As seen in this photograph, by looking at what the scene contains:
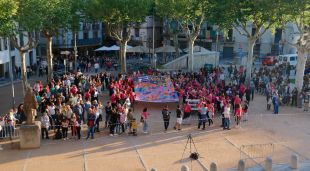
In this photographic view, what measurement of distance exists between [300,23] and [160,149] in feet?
52.8

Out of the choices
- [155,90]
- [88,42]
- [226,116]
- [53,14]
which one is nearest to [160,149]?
[226,116]

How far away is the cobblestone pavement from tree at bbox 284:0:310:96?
290 inches

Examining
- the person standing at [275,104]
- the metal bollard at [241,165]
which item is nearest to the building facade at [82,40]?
the person standing at [275,104]

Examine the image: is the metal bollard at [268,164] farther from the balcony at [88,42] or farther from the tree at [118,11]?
the balcony at [88,42]

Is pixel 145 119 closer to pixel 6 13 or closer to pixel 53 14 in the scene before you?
pixel 6 13

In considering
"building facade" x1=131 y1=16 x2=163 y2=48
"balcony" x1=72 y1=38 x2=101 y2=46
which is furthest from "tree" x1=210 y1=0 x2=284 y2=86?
"building facade" x1=131 y1=16 x2=163 y2=48

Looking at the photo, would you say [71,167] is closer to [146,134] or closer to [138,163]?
[138,163]

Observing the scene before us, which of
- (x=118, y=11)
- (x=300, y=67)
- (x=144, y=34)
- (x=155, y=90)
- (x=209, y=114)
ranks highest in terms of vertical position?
(x=118, y=11)

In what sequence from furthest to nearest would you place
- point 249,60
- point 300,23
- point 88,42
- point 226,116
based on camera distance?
point 88,42, point 249,60, point 300,23, point 226,116

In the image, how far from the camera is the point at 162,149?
63.1ft

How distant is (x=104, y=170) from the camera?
1678 centimetres

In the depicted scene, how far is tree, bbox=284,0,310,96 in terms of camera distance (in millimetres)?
27906

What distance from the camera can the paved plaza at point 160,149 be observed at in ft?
57.1

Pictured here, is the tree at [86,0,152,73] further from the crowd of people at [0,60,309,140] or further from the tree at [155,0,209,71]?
the crowd of people at [0,60,309,140]
